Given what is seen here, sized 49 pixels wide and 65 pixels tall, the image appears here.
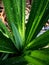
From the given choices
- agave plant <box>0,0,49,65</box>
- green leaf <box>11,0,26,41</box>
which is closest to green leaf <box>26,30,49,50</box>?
agave plant <box>0,0,49,65</box>

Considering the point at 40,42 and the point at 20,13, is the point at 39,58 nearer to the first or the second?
the point at 40,42

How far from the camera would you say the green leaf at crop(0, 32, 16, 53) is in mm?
876

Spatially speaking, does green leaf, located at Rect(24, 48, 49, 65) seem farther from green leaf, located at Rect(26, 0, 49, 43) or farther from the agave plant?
green leaf, located at Rect(26, 0, 49, 43)

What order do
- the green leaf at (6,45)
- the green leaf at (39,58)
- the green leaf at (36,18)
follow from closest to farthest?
the green leaf at (39,58) < the green leaf at (6,45) < the green leaf at (36,18)

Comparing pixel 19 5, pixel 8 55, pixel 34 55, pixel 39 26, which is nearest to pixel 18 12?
pixel 19 5

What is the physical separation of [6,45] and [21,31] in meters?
0.19

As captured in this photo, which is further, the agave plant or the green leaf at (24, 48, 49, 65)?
the agave plant

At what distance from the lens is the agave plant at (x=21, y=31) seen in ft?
3.03

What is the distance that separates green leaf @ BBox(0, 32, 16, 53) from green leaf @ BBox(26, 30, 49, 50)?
0.08 m

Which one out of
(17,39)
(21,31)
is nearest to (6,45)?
(17,39)

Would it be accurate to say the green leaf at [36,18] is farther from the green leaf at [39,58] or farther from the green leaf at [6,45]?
the green leaf at [39,58]

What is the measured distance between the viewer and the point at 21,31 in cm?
107

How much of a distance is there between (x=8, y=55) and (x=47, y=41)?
0.29m

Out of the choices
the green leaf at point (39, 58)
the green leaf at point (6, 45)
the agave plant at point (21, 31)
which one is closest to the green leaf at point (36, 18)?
the agave plant at point (21, 31)
